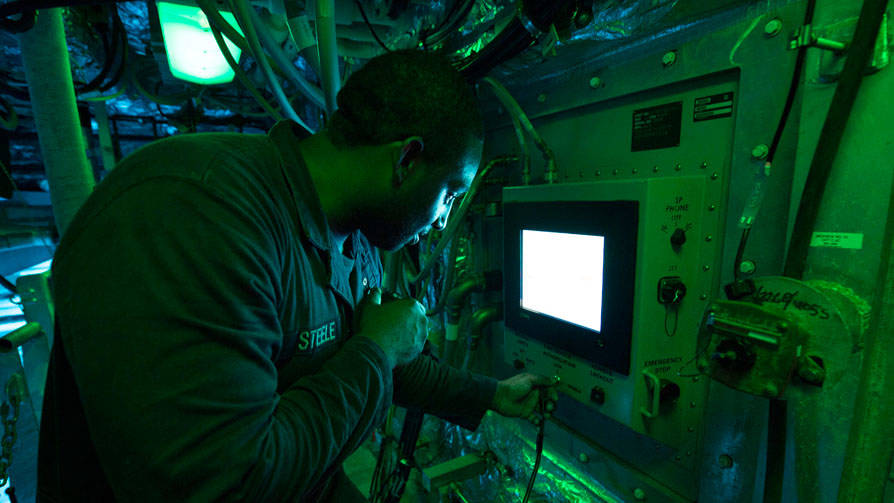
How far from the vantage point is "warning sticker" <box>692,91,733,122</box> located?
2.90 ft

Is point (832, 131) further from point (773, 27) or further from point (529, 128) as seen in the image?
point (529, 128)

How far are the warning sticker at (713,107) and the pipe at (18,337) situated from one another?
187 centimetres

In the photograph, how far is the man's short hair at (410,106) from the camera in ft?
2.35

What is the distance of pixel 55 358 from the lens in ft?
1.93

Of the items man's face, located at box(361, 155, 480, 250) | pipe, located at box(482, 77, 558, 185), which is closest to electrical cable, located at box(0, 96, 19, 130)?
man's face, located at box(361, 155, 480, 250)

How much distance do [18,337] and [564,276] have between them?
154 cm

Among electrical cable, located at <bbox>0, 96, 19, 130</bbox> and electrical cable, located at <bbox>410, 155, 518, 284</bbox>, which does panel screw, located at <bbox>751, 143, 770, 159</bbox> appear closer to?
electrical cable, located at <bbox>410, 155, 518, 284</bbox>

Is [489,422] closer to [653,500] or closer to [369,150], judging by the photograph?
[653,500]

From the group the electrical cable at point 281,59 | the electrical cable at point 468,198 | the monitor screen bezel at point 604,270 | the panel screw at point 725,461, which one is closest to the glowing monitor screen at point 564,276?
the monitor screen bezel at point 604,270

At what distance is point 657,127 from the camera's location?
102cm

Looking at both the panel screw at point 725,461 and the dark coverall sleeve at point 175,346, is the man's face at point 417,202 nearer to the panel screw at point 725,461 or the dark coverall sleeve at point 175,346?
the dark coverall sleeve at point 175,346

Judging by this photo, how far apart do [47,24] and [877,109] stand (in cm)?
202

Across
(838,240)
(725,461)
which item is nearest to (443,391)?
(725,461)

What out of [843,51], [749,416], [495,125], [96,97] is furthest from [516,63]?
[96,97]
